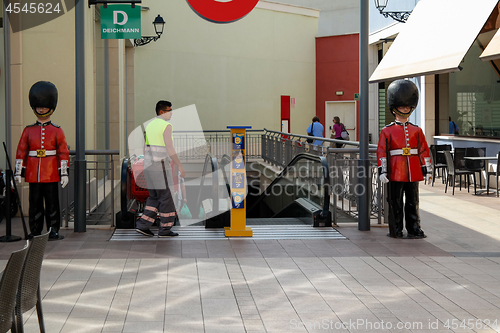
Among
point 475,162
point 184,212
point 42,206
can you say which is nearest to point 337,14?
point 475,162

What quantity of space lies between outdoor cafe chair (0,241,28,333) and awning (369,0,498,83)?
6838mm

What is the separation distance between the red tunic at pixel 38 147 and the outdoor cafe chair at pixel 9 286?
4170 millimetres

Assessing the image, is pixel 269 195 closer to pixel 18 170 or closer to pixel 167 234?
pixel 167 234

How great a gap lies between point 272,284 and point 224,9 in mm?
2969

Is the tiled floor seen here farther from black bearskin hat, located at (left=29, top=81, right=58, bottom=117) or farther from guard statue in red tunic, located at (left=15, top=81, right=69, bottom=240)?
black bearskin hat, located at (left=29, top=81, right=58, bottom=117)

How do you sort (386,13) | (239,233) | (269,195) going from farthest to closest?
(386,13) → (269,195) → (239,233)

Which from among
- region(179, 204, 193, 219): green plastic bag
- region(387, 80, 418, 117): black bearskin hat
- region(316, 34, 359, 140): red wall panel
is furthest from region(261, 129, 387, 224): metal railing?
region(316, 34, 359, 140): red wall panel

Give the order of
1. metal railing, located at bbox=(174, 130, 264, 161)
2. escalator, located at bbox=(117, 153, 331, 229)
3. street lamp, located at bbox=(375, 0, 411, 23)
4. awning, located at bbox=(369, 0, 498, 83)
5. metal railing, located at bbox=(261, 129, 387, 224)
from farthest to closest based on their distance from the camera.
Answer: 1. metal railing, located at bbox=(174, 130, 264, 161)
2. street lamp, located at bbox=(375, 0, 411, 23)
3. awning, located at bbox=(369, 0, 498, 83)
4. metal railing, located at bbox=(261, 129, 387, 224)
5. escalator, located at bbox=(117, 153, 331, 229)

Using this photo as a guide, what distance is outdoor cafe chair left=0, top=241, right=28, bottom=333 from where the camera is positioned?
101 inches

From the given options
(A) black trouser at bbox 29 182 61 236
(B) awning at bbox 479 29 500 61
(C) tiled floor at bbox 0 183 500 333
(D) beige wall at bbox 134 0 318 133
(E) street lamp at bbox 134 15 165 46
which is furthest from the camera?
(D) beige wall at bbox 134 0 318 133

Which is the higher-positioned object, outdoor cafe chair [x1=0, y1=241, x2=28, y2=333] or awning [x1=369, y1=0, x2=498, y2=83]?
awning [x1=369, y1=0, x2=498, y2=83]

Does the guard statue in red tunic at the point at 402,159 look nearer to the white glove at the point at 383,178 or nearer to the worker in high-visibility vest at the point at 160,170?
the white glove at the point at 383,178

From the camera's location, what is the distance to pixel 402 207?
7043mm

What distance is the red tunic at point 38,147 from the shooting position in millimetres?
6602
